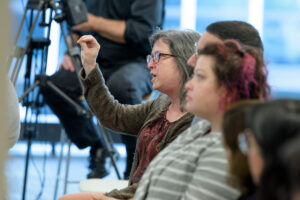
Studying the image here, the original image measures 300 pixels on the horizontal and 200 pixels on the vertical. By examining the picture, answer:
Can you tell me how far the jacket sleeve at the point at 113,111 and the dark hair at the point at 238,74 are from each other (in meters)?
0.66

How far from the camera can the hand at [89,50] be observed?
1.57 m

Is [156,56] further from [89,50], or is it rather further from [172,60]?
[89,50]

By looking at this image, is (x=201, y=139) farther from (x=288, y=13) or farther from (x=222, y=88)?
(x=288, y=13)

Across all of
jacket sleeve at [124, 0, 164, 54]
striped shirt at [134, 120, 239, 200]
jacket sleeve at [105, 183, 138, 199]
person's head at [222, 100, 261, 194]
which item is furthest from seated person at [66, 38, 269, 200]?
jacket sleeve at [124, 0, 164, 54]

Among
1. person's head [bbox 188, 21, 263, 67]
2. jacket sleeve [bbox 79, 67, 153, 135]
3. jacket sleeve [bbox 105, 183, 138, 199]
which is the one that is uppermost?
person's head [bbox 188, 21, 263, 67]

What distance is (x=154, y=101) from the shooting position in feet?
5.46

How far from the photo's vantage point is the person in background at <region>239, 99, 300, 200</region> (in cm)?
62

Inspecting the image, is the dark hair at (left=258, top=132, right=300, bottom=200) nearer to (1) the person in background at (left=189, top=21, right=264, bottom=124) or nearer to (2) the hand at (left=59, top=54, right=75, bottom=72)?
(1) the person in background at (left=189, top=21, right=264, bottom=124)

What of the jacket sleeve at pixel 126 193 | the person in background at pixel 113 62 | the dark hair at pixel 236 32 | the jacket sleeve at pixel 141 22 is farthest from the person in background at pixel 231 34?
the jacket sleeve at pixel 141 22

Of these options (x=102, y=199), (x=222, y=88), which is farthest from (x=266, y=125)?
(x=102, y=199)

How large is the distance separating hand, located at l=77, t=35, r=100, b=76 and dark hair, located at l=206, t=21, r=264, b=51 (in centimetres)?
47

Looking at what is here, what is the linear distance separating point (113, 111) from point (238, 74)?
72 cm

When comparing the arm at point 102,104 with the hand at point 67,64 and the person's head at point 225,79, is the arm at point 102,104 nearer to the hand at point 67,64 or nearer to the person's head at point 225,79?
the person's head at point 225,79

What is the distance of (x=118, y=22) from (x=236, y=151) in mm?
1989
